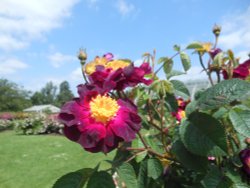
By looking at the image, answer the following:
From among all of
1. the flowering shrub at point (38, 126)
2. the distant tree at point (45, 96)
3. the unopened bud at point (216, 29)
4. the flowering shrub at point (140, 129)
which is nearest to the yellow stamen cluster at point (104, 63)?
the flowering shrub at point (140, 129)

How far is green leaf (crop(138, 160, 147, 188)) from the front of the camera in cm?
76

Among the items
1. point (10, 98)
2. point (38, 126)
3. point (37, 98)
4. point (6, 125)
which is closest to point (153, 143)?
point (38, 126)

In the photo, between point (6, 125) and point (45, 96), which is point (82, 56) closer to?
point (6, 125)

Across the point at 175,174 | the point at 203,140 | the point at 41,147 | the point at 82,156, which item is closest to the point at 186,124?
the point at 203,140

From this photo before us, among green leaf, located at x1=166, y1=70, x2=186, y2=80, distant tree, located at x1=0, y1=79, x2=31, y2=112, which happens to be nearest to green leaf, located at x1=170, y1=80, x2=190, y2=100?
green leaf, located at x1=166, y1=70, x2=186, y2=80

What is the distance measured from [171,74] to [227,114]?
24cm

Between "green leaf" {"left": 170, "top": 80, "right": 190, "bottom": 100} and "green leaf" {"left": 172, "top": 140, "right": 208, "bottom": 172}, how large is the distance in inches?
7.9

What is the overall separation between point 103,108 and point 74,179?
156 millimetres

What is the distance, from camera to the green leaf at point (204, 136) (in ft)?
2.04

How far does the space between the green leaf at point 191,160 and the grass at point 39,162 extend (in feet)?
10.9

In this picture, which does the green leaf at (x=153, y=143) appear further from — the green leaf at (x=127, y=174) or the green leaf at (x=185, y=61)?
the green leaf at (x=185, y=61)

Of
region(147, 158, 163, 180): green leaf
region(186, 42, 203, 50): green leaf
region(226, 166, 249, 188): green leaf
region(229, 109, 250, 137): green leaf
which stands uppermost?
region(186, 42, 203, 50): green leaf

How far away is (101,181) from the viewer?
0.67 metres

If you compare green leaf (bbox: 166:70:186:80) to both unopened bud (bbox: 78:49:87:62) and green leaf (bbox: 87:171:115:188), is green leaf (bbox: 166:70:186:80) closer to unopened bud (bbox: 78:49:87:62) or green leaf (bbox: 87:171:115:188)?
unopened bud (bbox: 78:49:87:62)
